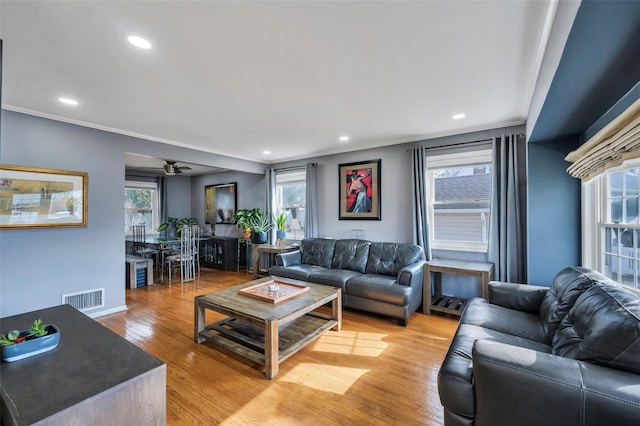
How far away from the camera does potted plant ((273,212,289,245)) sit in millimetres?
5613

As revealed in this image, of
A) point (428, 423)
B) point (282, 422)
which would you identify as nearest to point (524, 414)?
point (428, 423)

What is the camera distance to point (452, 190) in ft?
13.4

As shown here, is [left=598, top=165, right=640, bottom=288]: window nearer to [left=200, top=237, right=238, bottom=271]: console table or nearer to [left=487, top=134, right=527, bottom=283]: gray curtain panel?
[left=487, top=134, right=527, bottom=283]: gray curtain panel

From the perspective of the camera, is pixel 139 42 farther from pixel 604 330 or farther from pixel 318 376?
pixel 604 330

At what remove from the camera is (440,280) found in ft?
13.1

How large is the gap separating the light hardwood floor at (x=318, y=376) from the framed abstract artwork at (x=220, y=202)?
12.3ft

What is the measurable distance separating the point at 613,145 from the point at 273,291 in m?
2.89

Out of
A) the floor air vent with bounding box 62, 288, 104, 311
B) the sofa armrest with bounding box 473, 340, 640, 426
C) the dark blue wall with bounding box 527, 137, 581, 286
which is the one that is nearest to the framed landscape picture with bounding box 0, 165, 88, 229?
the floor air vent with bounding box 62, 288, 104, 311

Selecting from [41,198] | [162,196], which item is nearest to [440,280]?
[41,198]

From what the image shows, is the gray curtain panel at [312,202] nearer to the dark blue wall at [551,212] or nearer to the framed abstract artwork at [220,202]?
the framed abstract artwork at [220,202]

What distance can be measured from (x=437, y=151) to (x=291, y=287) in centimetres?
290

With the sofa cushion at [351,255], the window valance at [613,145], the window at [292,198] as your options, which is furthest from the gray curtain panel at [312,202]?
the window valance at [613,145]

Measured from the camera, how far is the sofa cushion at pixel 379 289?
10.7ft

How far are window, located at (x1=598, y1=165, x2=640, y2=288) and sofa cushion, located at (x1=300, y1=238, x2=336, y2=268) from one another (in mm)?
3208
